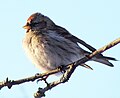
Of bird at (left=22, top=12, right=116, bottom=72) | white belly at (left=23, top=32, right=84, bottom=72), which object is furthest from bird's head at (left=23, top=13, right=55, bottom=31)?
white belly at (left=23, top=32, right=84, bottom=72)

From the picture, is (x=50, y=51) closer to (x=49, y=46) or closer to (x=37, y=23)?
(x=49, y=46)

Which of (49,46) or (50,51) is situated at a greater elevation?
(49,46)

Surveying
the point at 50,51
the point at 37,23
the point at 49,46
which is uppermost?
the point at 37,23

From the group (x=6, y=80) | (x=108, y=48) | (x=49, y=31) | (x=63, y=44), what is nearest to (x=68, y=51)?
(x=63, y=44)

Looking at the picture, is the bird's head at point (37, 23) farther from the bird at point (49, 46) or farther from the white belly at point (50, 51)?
the white belly at point (50, 51)

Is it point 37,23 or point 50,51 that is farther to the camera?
point 37,23

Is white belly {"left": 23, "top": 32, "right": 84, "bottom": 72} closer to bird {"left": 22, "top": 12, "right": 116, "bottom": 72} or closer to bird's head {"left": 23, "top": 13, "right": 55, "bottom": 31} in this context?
bird {"left": 22, "top": 12, "right": 116, "bottom": 72}

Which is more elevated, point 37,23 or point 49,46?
point 37,23

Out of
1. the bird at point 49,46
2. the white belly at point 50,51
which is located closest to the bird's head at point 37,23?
the bird at point 49,46

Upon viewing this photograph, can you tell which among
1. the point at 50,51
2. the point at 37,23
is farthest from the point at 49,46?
the point at 37,23
